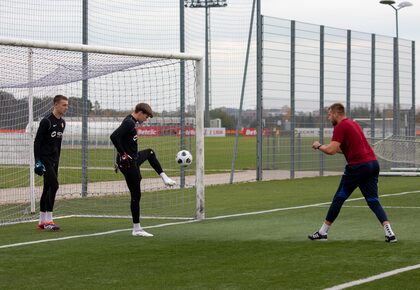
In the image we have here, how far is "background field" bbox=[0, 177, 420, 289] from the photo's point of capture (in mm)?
8930

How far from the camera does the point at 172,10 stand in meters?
23.2

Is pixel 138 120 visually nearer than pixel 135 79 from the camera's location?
Yes

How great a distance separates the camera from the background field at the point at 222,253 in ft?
29.3

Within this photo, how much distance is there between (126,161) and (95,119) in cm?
676

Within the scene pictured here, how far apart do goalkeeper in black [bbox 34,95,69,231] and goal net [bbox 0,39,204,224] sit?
1037 mm

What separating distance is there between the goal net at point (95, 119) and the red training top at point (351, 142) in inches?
147

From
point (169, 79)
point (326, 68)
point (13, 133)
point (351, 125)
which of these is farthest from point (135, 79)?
point (326, 68)

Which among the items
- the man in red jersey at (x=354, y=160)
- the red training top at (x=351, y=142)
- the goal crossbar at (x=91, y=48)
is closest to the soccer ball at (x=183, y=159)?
the goal crossbar at (x=91, y=48)

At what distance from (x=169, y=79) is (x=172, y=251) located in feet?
22.1

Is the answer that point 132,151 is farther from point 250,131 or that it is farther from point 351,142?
point 250,131

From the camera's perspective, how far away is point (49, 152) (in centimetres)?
1384

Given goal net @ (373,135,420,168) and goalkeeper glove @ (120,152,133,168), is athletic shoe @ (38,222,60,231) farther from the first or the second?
goal net @ (373,135,420,168)

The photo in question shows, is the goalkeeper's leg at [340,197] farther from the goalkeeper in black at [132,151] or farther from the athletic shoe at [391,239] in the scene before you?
the goalkeeper in black at [132,151]

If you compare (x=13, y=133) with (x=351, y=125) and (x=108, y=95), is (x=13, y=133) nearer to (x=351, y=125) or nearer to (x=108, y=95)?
(x=108, y=95)
